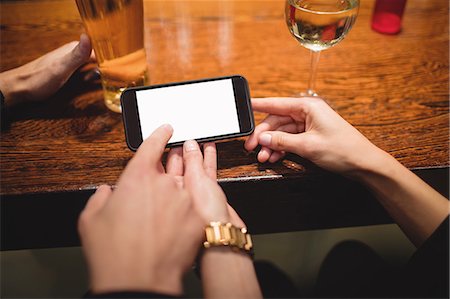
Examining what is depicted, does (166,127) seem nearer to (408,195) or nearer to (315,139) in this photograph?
(315,139)

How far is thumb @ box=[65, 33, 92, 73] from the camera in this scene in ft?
2.87

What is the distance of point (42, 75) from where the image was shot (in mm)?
901

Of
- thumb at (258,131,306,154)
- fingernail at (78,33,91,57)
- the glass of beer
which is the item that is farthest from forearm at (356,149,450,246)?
fingernail at (78,33,91,57)

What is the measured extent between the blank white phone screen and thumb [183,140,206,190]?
0.06ft

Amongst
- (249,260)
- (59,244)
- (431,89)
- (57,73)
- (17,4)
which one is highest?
(17,4)

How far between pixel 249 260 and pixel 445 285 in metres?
0.33

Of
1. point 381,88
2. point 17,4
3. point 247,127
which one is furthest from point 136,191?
point 17,4

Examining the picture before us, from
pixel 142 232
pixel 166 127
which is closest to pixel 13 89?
pixel 166 127

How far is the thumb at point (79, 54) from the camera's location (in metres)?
0.88

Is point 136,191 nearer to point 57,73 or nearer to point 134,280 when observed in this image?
point 134,280

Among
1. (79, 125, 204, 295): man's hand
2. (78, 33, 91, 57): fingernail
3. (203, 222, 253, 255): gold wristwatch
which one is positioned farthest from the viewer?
(78, 33, 91, 57): fingernail

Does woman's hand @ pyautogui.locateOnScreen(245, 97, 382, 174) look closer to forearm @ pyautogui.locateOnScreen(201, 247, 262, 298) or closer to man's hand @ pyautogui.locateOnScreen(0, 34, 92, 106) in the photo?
forearm @ pyautogui.locateOnScreen(201, 247, 262, 298)

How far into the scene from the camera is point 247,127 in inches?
30.4

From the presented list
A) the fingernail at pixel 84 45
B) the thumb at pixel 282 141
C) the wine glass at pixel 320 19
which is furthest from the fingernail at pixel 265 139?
the fingernail at pixel 84 45
